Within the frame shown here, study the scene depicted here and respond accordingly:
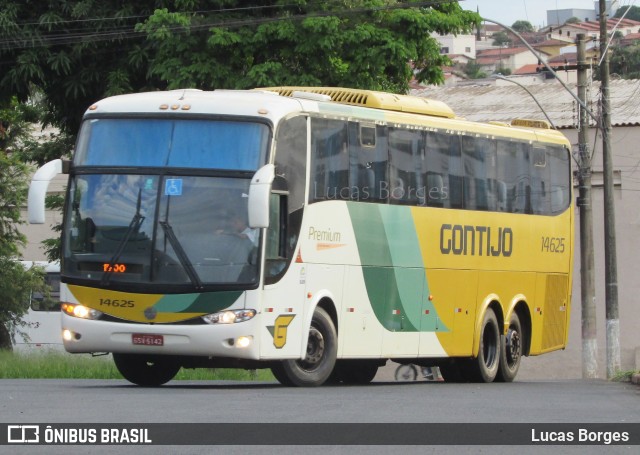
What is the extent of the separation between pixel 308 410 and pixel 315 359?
15.0ft

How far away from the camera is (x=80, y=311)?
55.4 ft

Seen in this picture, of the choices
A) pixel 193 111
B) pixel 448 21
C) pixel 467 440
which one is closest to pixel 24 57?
pixel 448 21

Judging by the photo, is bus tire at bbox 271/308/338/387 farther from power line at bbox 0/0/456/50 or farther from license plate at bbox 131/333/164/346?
power line at bbox 0/0/456/50

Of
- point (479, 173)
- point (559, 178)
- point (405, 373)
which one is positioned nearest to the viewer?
point (479, 173)

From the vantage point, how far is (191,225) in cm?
1647

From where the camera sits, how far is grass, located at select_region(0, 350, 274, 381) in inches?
1023

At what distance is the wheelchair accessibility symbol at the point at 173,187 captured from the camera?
16578mm

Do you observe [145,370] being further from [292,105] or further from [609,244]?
[609,244]

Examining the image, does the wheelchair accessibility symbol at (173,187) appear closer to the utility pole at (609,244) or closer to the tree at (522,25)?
the utility pole at (609,244)

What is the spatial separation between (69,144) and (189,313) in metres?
19.0

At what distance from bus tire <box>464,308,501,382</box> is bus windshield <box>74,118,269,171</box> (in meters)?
6.89

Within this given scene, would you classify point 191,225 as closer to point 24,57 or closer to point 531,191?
point 531,191

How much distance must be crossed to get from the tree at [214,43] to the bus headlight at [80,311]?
12167 millimetres

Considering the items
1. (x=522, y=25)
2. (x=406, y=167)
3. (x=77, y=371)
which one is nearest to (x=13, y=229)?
(x=77, y=371)
